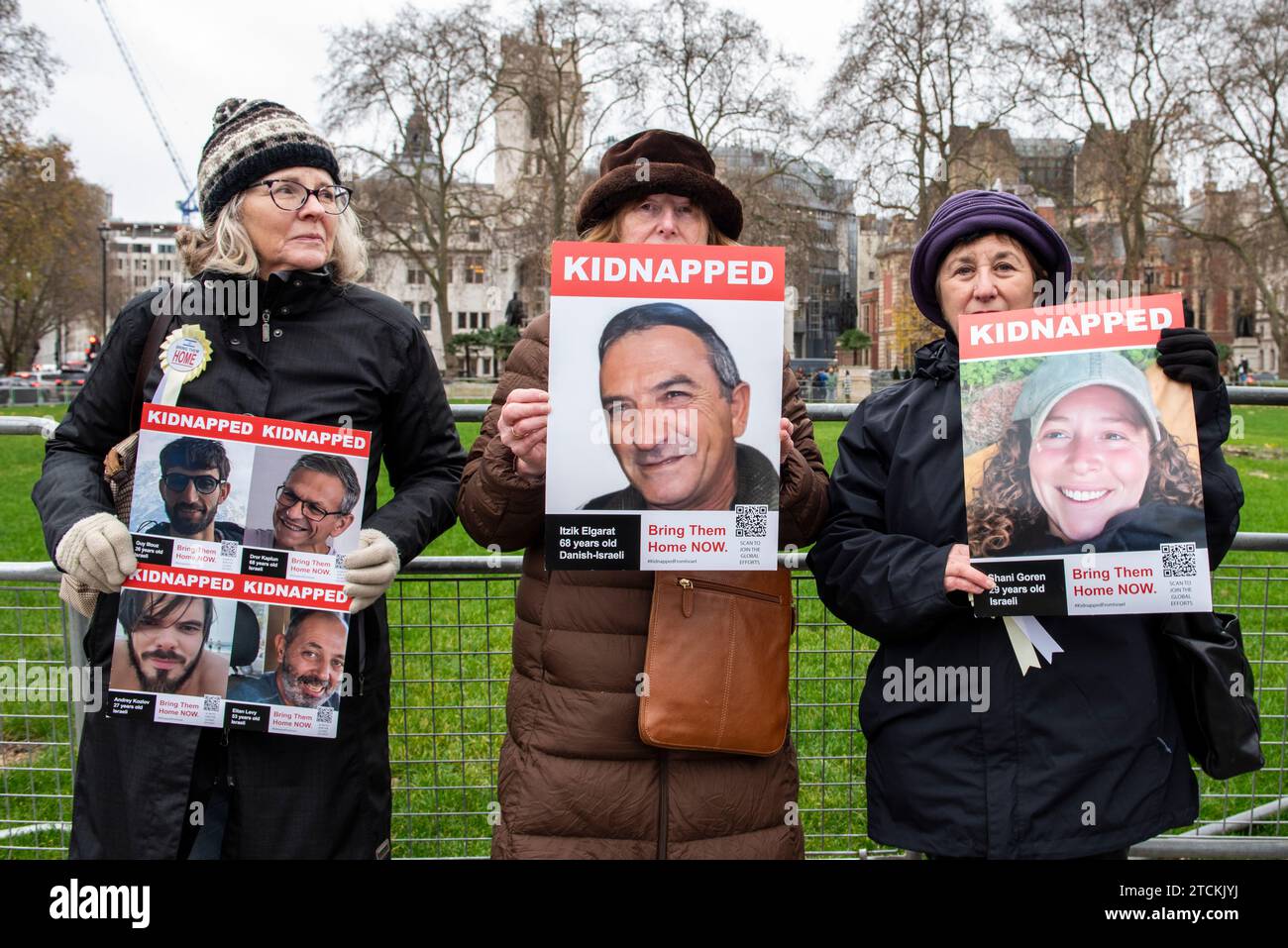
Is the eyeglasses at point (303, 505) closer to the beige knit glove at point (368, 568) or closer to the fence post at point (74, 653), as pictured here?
the beige knit glove at point (368, 568)

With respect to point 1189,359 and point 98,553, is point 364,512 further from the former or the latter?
point 1189,359

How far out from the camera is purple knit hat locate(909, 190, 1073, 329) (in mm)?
2383

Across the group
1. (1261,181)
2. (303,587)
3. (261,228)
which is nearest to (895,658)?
(303,587)

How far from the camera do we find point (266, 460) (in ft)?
7.43

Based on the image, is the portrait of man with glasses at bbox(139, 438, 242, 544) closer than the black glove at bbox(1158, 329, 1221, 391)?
No

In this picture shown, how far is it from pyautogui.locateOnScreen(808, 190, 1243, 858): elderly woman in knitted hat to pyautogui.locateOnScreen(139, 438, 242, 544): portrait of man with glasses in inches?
54.0

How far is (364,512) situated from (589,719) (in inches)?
28.3

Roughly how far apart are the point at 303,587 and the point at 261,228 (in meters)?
0.86

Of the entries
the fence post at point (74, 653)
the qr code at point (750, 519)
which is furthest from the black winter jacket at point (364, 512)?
the fence post at point (74, 653)

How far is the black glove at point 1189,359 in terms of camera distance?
2.10m

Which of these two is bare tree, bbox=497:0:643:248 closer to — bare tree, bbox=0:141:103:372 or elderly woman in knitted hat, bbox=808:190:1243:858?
bare tree, bbox=0:141:103:372

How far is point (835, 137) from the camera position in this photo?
3662cm

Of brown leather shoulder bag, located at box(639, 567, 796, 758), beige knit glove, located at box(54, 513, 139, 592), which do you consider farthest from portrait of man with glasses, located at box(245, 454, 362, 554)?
brown leather shoulder bag, located at box(639, 567, 796, 758)
